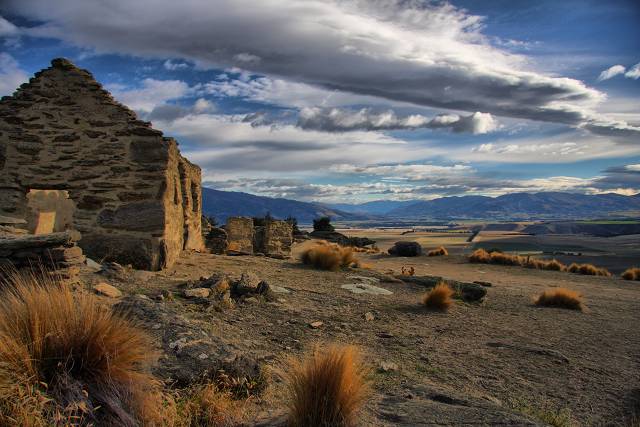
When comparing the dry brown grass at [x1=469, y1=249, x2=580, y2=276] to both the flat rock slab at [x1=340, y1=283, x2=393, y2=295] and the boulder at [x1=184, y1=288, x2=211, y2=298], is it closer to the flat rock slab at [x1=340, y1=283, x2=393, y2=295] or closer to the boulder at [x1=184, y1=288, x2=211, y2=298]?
the flat rock slab at [x1=340, y1=283, x2=393, y2=295]

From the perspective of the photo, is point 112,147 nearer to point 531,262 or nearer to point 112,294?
point 112,294

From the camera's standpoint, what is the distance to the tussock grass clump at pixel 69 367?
3012mm

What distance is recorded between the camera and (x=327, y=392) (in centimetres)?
342

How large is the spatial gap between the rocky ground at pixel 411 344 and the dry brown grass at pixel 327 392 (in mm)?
270

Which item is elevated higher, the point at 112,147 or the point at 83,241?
the point at 112,147

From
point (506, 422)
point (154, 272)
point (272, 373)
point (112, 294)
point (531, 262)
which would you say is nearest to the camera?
point (506, 422)

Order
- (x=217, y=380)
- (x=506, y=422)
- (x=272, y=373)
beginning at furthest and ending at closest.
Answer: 1. (x=272, y=373)
2. (x=217, y=380)
3. (x=506, y=422)

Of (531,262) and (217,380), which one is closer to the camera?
(217,380)

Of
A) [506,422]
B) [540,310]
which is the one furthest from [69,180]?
[540,310]

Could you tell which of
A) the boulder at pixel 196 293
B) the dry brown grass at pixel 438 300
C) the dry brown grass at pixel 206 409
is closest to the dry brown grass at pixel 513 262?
the dry brown grass at pixel 438 300

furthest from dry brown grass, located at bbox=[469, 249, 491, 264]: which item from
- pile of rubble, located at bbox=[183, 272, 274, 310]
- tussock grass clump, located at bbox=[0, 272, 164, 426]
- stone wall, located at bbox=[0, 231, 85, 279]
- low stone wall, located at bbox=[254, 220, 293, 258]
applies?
tussock grass clump, located at bbox=[0, 272, 164, 426]

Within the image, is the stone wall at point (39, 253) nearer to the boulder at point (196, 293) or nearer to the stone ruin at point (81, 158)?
the boulder at point (196, 293)

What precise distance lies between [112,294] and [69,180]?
4.80 meters

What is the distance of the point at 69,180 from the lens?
9.78 metres
